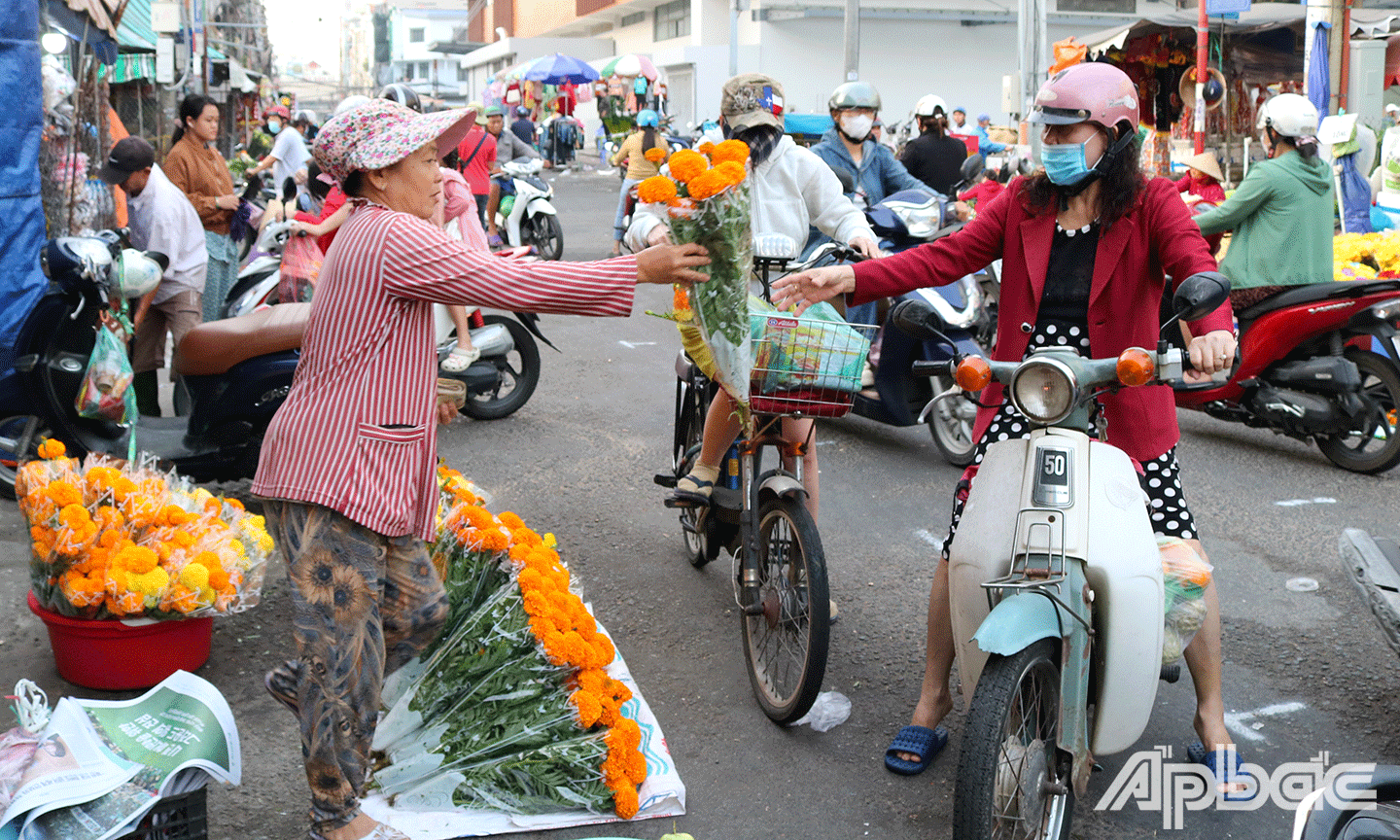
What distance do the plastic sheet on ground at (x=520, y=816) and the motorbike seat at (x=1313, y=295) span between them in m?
5.01

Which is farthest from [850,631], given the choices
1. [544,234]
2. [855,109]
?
[544,234]

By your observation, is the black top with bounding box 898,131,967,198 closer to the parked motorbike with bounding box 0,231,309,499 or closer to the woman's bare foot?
the parked motorbike with bounding box 0,231,309,499

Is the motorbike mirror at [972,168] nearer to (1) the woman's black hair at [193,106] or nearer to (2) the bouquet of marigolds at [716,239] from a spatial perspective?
(1) the woman's black hair at [193,106]

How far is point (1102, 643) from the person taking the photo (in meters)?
3.02

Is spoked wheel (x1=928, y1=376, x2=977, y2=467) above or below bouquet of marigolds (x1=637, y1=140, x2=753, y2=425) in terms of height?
below

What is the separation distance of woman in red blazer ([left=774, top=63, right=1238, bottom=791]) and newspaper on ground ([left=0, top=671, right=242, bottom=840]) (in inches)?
75.0

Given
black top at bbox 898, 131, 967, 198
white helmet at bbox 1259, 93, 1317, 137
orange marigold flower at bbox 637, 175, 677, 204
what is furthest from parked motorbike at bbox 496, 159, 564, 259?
orange marigold flower at bbox 637, 175, 677, 204

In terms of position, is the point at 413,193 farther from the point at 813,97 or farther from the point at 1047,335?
the point at 813,97

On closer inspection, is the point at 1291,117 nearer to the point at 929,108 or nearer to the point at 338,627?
the point at 929,108

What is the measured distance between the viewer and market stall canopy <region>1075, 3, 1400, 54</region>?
16.0 meters

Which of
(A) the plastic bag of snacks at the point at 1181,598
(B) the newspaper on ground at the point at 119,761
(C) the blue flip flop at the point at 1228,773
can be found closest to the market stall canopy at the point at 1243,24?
(C) the blue flip flop at the point at 1228,773

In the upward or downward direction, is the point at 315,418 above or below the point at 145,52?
below

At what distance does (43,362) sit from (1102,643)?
5089 millimetres

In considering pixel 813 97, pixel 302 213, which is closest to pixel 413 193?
pixel 302 213
